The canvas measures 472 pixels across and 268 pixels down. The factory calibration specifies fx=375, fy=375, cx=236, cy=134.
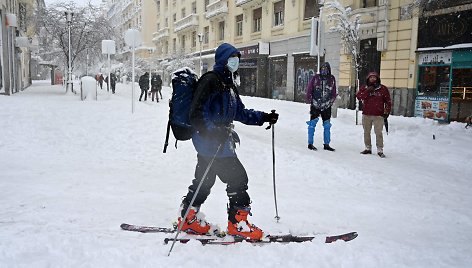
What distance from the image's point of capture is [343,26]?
13.0 metres

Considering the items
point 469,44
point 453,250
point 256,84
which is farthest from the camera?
point 256,84

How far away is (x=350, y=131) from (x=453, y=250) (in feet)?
24.9

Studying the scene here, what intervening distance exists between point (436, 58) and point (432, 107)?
Result: 1.80 m

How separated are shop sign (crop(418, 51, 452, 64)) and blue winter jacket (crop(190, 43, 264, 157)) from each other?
1274 cm

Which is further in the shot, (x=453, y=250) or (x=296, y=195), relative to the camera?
(x=296, y=195)

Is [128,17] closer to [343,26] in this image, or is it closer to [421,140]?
[343,26]

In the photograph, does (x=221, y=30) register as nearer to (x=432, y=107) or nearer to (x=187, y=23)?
(x=187, y=23)

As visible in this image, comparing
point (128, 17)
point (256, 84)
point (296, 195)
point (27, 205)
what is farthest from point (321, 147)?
point (128, 17)

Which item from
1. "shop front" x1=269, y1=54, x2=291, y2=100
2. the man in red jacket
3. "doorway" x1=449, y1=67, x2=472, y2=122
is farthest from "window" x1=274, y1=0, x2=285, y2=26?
the man in red jacket

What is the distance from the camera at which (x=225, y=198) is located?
15.8 feet

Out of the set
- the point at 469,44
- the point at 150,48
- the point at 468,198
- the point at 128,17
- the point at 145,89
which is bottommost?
the point at 468,198

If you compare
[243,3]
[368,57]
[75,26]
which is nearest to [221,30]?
[243,3]

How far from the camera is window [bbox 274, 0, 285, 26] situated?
2367 cm

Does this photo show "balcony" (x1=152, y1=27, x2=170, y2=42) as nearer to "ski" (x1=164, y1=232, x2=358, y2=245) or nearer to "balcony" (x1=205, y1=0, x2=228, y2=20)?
"balcony" (x1=205, y1=0, x2=228, y2=20)
